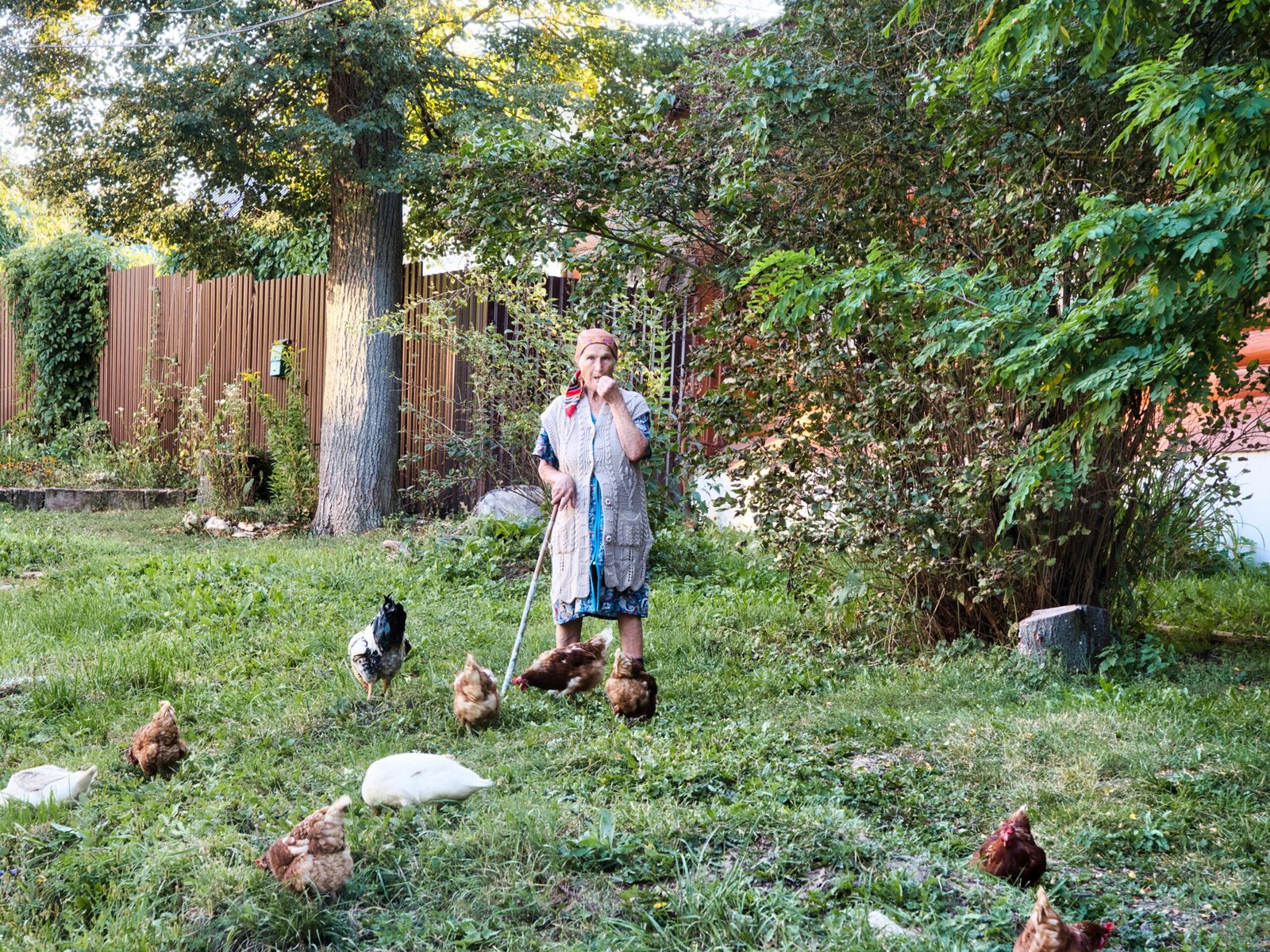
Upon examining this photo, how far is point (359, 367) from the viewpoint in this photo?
11.1 meters

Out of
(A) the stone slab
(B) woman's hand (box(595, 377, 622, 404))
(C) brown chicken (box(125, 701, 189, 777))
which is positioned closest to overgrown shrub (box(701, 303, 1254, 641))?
Answer: (B) woman's hand (box(595, 377, 622, 404))

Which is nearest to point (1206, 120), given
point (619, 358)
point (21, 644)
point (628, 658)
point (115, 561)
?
point (628, 658)

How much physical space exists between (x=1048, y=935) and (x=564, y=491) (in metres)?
3.14

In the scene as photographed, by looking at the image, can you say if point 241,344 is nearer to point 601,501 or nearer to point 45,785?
point 601,501

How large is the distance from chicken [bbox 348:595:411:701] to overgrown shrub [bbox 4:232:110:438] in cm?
1325

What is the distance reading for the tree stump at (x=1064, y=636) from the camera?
5.73 meters

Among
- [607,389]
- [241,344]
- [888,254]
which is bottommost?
[607,389]

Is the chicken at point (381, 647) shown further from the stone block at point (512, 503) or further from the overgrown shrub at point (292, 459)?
the overgrown shrub at point (292, 459)

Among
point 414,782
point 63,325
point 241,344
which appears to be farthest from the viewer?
point 63,325

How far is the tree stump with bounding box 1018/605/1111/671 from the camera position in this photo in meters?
5.73

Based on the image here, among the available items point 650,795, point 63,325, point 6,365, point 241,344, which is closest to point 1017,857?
point 650,795

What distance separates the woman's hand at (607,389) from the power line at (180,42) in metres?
6.10

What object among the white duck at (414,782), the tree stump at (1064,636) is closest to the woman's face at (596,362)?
the white duck at (414,782)

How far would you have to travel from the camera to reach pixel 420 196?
11.2 metres
